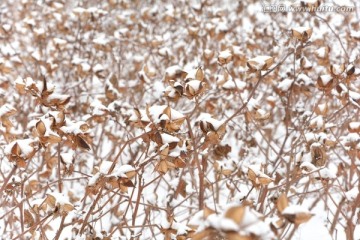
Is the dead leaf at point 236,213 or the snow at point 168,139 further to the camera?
the snow at point 168,139

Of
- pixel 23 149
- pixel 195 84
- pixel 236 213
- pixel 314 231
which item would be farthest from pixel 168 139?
pixel 314 231

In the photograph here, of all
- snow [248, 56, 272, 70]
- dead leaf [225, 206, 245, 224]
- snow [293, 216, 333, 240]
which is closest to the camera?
dead leaf [225, 206, 245, 224]

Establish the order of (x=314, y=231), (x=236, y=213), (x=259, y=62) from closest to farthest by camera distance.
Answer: (x=236, y=213), (x=259, y=62), (x=314, y=231)

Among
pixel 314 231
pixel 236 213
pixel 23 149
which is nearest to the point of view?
pixel 236 213

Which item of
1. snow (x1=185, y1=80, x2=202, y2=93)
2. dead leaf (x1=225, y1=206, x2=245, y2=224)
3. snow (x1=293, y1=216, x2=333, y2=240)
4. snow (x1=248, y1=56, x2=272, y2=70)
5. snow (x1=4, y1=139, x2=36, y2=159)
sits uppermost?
snow (x1=248, y1=56, x2=272, y2=70)

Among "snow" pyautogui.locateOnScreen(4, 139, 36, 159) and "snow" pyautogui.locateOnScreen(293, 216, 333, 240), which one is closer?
"snow" pyautogui.locateOnScreen(4, 139, 36, 159)

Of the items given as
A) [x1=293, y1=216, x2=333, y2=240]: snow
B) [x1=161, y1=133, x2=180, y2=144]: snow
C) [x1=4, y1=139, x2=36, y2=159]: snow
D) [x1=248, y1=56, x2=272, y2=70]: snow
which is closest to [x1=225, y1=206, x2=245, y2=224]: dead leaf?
[x1=161, y1=133, x2=180, y2=144]: snow

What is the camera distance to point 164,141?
1.20m

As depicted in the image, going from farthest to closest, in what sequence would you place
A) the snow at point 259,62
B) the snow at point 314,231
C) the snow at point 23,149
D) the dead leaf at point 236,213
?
the snow at point 314,231
the snow at point 259,62
the snow at point 23,149
the dead leaf at point 236,213

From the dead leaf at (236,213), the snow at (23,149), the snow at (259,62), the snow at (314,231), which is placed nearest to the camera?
the dead leaf at (236,213)

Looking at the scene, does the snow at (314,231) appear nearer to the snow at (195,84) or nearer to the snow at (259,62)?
the snow at (259,62)

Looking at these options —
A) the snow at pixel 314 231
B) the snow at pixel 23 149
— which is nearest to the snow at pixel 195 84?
the snow at pixel 23 149

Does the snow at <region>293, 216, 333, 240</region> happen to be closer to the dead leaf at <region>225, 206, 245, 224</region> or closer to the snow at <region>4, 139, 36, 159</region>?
the snow at <region>4, 139, 36, 159</region>

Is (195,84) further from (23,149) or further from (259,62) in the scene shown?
(23,149)
